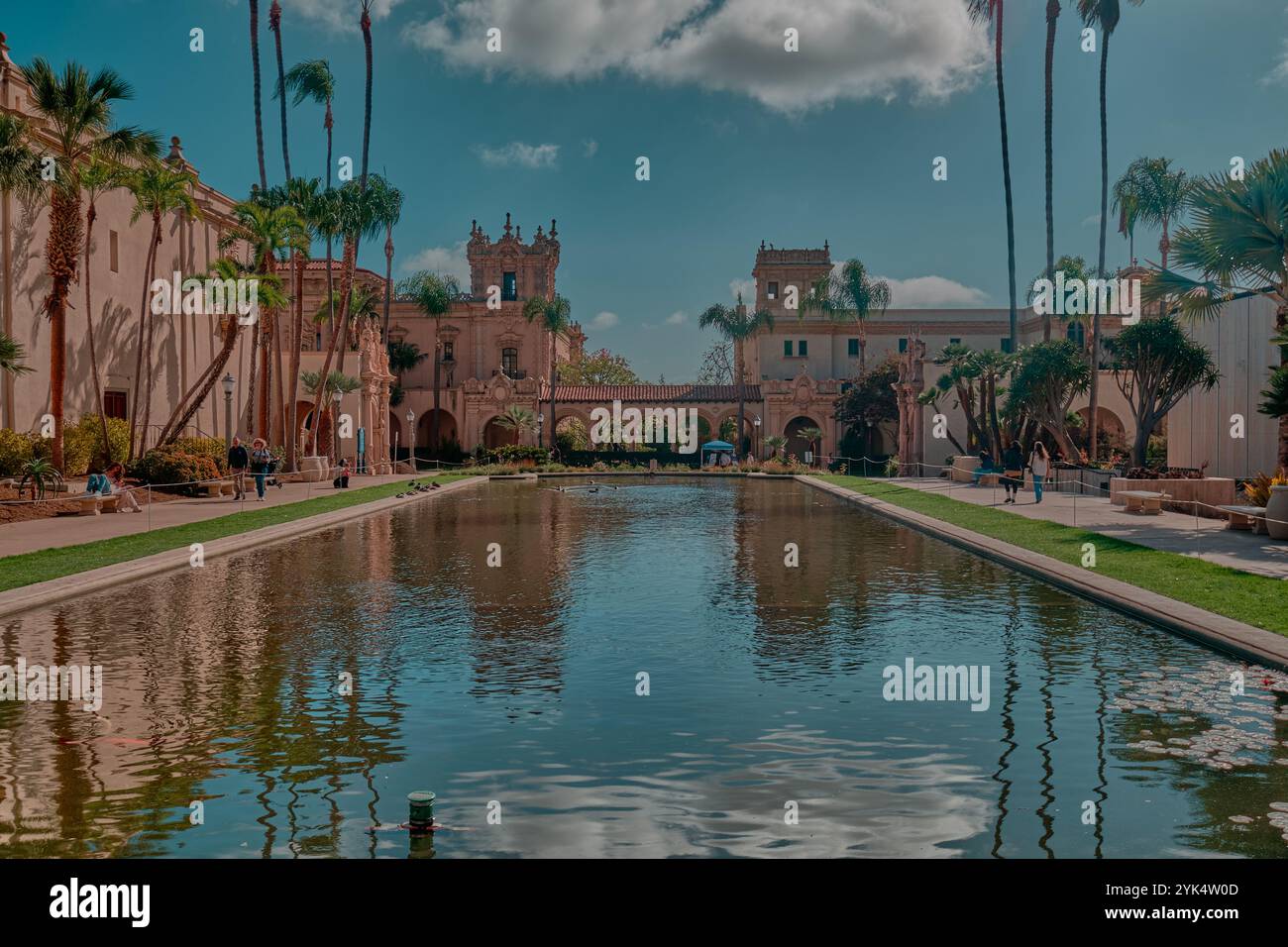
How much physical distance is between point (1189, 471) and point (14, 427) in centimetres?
3430

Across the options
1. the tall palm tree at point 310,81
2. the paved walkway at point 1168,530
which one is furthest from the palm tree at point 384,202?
the paved walkway at point 1168,530

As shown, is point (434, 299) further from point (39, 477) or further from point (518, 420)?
point (39, 477)

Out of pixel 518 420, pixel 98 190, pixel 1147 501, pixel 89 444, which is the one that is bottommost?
pixel 1147 501

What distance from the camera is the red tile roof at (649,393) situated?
74625 mm

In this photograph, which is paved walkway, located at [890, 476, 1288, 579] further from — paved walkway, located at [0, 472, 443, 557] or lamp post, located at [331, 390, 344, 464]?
lamp post, located at [331, 390, 344, 464]

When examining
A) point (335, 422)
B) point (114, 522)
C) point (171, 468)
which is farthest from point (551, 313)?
point (114, 522)

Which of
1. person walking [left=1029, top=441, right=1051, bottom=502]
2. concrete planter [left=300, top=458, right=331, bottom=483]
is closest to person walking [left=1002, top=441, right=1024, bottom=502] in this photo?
person walking [left=1029, top=441, right=1051, bottom=502]

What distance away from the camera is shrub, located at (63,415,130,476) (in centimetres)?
3341

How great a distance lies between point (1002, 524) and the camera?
2392 cm

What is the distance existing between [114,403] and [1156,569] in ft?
118

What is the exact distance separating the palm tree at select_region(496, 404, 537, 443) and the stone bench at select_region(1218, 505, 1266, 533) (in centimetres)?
5095

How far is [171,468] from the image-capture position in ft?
113

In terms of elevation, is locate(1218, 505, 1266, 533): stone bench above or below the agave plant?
below
